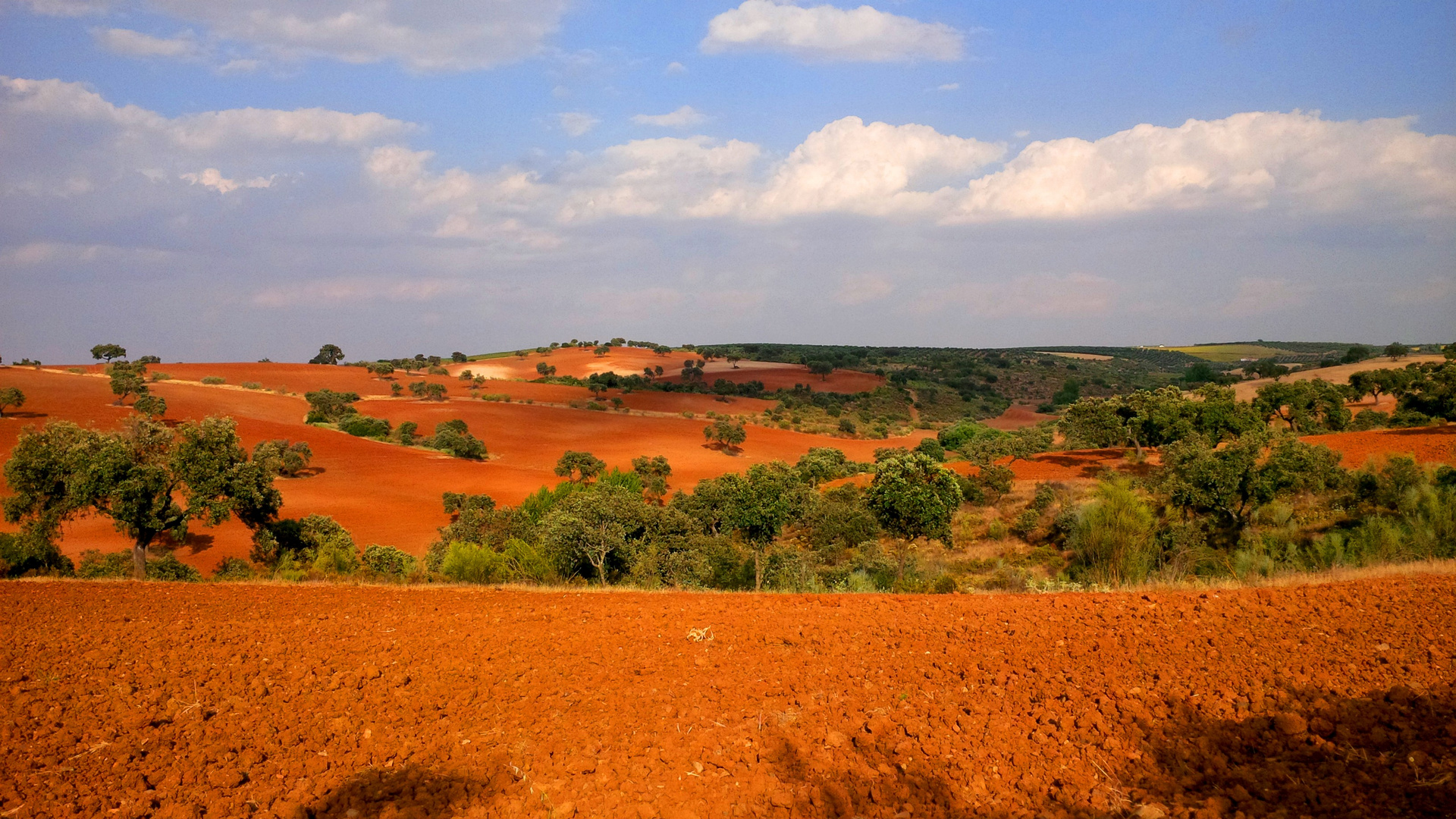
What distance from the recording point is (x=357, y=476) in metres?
38.8

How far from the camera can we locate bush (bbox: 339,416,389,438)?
5206 centimetres

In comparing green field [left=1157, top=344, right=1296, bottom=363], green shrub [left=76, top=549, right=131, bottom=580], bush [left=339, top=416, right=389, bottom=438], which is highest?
green field [left=1157, top=344, right=1296, bottom=363]

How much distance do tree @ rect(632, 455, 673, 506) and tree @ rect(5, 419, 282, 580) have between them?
1923 cm

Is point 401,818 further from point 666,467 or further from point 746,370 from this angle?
point 746,370

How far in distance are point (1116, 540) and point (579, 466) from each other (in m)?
30.2

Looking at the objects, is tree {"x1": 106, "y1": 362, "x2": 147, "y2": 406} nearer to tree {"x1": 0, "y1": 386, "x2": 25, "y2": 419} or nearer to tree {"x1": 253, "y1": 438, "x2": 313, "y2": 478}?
tree {"x1": 0, "y1": 386, "x2": 25, "y2": 419}

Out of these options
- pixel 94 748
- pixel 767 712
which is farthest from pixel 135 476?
pixel 767 712

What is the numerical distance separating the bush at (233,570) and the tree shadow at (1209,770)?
17.8 m

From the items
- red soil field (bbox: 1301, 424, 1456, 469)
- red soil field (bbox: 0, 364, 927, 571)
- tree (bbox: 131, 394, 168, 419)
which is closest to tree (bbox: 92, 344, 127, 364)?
red soil field (bbox: 0, 364, 927, 571)

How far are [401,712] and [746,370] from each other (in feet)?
323

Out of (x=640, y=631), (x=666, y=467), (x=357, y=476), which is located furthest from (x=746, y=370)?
(x=640, y=631)

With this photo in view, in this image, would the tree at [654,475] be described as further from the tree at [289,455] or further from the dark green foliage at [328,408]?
the dark green foliage at [328,408]

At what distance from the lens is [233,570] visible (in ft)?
65.6

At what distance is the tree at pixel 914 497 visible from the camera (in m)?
17.6
